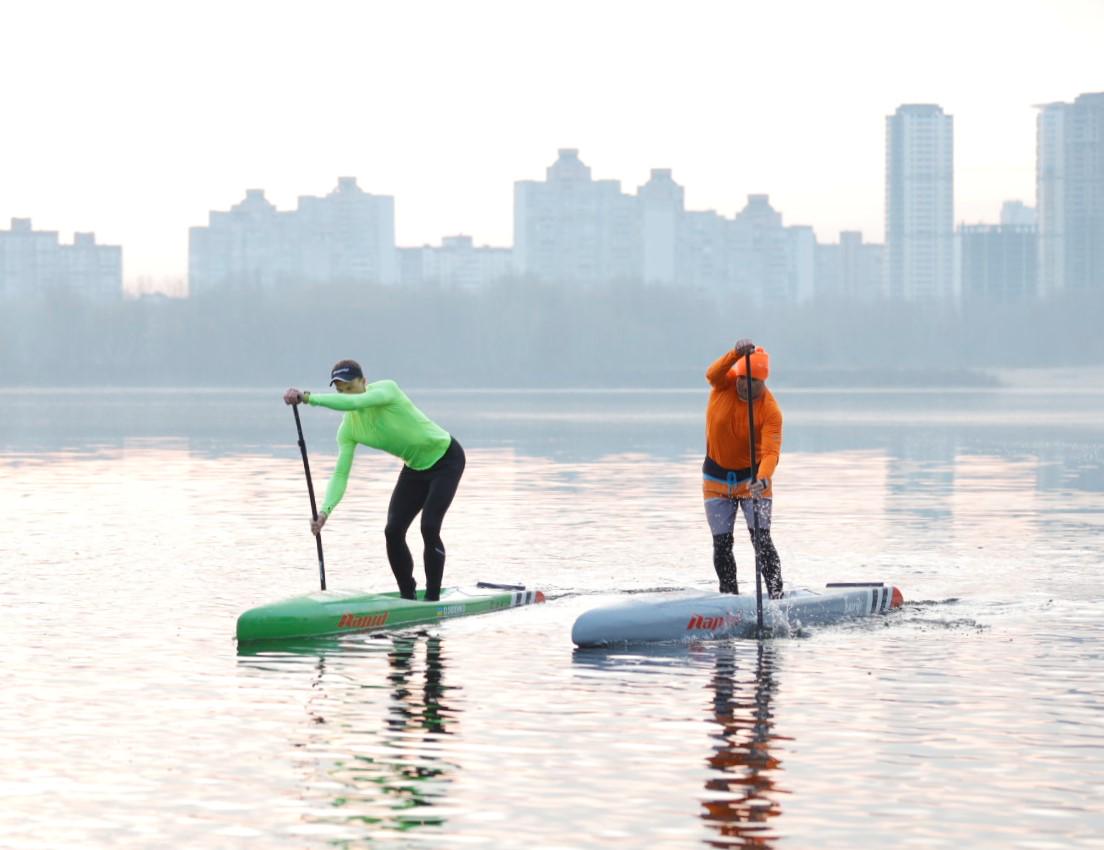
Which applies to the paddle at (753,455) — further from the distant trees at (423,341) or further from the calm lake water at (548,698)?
the distant trees at (423,341)

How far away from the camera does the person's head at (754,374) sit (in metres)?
14.0

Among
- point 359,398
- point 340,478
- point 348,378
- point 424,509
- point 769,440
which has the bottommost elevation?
point 424,509

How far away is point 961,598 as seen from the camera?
53.1 ft

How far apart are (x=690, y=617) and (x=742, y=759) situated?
3.82 metres

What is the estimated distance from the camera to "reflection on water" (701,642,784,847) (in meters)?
8.34

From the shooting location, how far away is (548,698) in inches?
446

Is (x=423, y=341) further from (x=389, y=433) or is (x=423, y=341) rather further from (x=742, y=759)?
(x=742, y=759)

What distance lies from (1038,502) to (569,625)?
46.8 ft

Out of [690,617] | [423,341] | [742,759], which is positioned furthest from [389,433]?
[423,341]

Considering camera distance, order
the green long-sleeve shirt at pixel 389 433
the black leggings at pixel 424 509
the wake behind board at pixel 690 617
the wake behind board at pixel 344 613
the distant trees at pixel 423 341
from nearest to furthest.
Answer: the wake behind board at pixel 690 617 → the wake behind board at pixel 344 613 → the green long-sleeve shirt at pixel 389 433 → the black leggings at pixel 424 509 → the distant trees at pixel 423 341

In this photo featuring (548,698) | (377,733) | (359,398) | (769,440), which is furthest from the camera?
(769,440)

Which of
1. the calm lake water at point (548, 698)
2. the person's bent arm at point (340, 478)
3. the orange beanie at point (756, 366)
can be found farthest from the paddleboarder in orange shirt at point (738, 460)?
the person's bent arm at point (340, 478)

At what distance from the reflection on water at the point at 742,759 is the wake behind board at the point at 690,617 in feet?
2.30

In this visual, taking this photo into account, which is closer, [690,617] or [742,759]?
[742,759]
